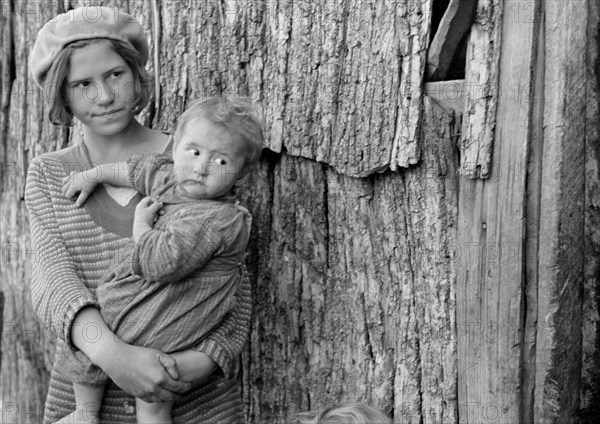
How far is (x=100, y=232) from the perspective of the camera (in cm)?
304

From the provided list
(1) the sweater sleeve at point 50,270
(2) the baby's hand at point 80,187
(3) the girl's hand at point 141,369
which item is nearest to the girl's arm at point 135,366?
(3) the girl's hand at point 141,369

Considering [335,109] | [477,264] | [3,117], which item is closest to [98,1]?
[3,117]

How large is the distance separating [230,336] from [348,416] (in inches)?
24.6

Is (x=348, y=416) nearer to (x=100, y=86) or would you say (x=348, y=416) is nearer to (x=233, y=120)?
(x=233, y=120)

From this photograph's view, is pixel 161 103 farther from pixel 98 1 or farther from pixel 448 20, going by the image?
pixel 448 20

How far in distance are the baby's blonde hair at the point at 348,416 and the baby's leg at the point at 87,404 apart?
71cm

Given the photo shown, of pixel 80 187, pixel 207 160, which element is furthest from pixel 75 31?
pixel 207 160

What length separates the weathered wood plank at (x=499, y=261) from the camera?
291cm

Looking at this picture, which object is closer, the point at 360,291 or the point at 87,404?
the point at 87,404

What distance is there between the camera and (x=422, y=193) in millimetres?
3076

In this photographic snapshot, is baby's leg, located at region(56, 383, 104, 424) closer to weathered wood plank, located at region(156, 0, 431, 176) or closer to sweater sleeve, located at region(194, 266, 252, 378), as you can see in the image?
sweater sleeve, located at region(194, 266, 252, 378)

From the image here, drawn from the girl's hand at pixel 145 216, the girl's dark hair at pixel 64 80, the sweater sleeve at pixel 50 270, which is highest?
the girl's dark hair at pixel 64 80

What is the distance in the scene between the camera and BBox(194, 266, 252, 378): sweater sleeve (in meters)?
2.82

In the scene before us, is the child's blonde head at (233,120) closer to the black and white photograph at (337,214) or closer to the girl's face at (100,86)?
the black and white photograph at (337,214)
